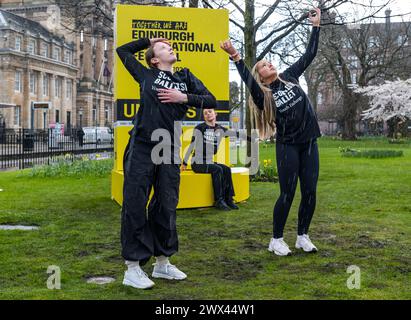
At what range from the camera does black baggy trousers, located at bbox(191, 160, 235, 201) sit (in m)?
8.61

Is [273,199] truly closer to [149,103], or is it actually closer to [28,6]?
[149,103]

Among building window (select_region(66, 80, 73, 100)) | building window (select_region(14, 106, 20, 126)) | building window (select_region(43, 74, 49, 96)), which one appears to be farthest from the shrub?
building window (select_region(66, 80, 73, 100))

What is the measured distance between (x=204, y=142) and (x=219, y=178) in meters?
0.65

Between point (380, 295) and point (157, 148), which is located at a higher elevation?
point (157, 148)

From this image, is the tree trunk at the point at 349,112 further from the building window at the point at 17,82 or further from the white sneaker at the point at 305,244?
Answer: the white sneaker at the point at 305,244

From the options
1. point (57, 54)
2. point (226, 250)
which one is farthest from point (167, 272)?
point (57, 54)

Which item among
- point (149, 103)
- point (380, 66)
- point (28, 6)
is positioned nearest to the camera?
point (149, 103)

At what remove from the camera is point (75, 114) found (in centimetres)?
7906

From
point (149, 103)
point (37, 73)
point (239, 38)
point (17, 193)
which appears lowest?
point (17, 193)

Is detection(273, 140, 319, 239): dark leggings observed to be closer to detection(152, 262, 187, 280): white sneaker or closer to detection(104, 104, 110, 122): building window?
detection(152, 262, 187, 280): white sneaker

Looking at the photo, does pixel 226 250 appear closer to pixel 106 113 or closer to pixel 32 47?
pixel 32 47

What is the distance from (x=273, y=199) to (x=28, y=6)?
72.9 meters
